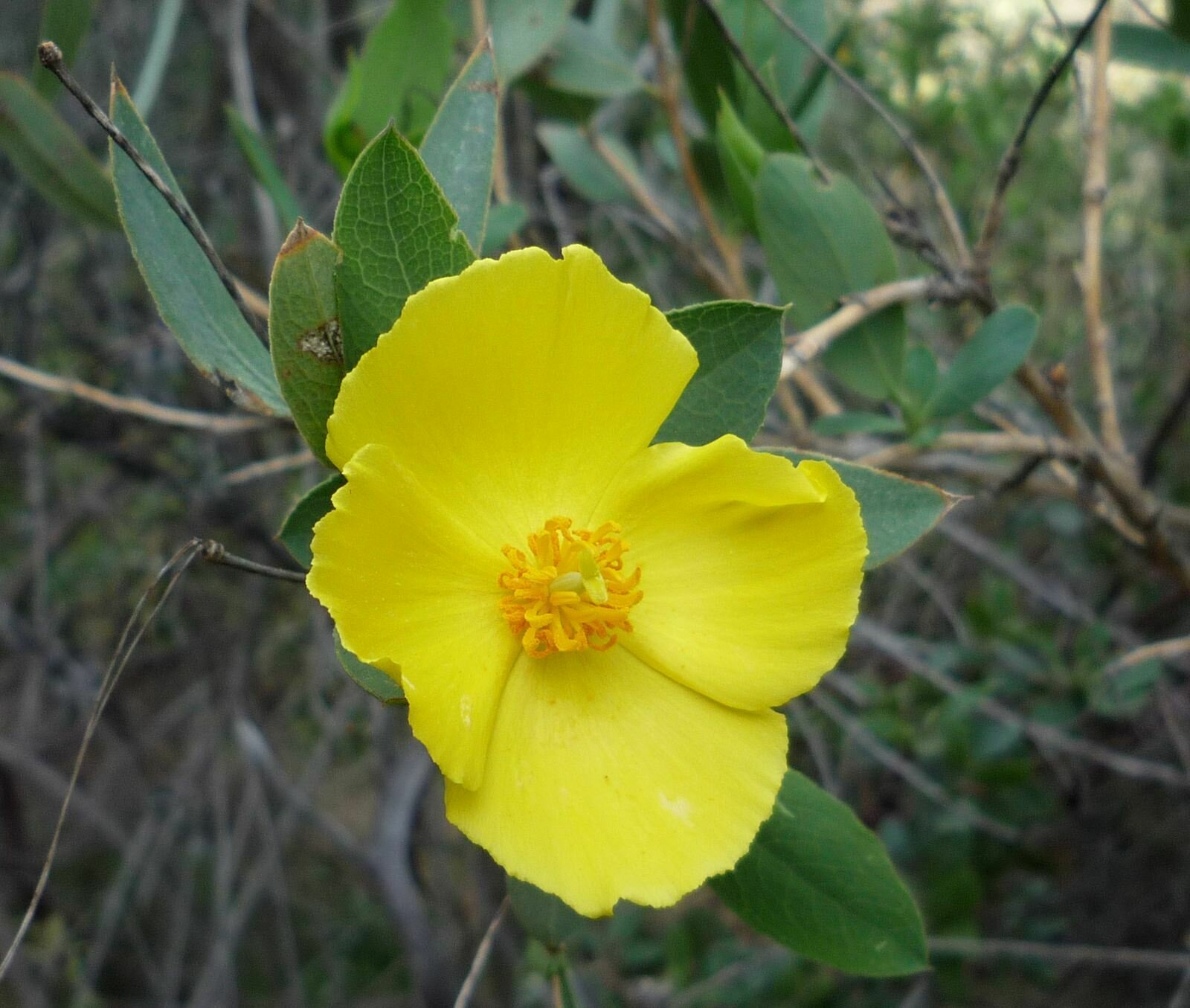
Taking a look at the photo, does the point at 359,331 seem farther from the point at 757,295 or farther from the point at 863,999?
the point at 863,999

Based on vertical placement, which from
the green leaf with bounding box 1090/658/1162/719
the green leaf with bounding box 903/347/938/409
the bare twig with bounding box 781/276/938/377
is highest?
the bare twig with bounding box 781/276/938/377

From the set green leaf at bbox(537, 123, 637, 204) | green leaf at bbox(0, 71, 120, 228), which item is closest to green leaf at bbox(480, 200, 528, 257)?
green leaf at bbox(537, 123, 637, 204)

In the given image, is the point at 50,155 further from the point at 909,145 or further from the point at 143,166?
the point at 909,145

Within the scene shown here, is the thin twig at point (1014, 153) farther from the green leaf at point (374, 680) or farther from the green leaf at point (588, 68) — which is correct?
the green leaf at point (374, 680)

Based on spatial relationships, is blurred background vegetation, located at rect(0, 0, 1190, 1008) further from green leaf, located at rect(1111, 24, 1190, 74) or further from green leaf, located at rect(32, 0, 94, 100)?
green leaf, located at rect(32, 0, 94, 100)

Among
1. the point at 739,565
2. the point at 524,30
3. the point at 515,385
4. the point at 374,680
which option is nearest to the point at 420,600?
the point at 374,680

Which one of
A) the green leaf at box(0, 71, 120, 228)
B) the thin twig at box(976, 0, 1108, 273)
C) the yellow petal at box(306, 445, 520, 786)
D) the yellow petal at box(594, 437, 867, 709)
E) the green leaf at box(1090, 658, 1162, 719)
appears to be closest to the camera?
the yellow petal at box(306, 445, 520, 786)
